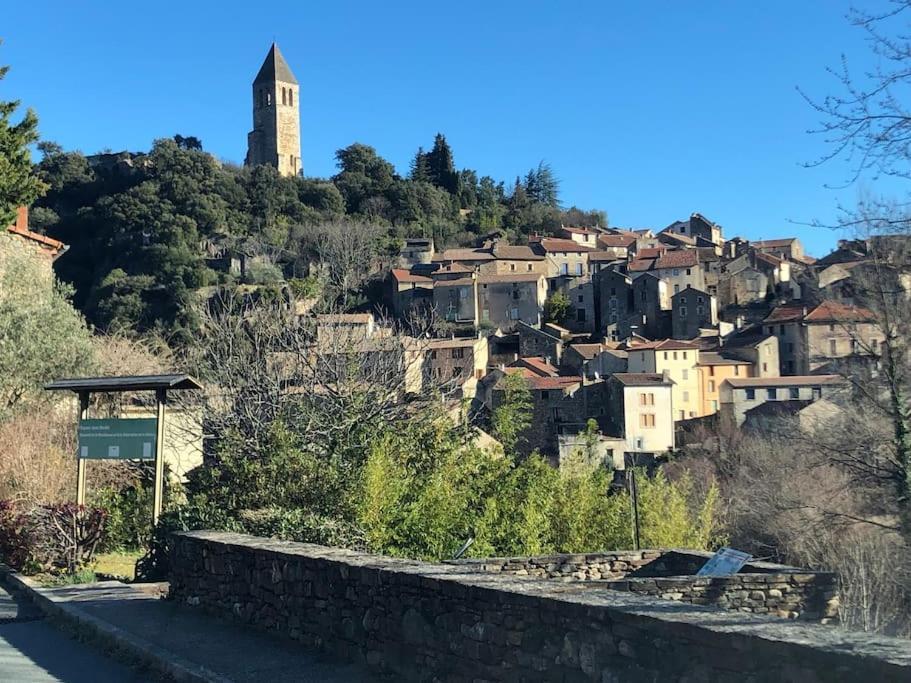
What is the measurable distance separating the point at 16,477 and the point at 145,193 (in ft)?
280

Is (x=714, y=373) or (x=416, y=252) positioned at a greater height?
(x=416, y=252)

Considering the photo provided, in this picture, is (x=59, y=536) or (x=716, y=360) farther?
(x=716, y=360)

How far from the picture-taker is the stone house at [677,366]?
72.6 meters

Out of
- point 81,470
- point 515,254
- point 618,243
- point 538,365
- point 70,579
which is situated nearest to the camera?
point 70,579

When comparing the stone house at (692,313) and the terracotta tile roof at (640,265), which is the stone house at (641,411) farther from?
the terracotta tile roof at (640,265)

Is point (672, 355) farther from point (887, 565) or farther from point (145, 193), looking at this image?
point (145, 193)

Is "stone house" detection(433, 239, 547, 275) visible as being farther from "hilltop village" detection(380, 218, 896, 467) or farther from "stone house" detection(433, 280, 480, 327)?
"stone house" detection(433, 280, 480, 327)

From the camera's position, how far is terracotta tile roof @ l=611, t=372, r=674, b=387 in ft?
218

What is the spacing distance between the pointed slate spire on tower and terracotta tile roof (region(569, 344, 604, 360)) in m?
84.1

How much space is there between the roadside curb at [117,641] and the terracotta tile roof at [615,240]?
105 metres

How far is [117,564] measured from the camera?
13719 millimetres

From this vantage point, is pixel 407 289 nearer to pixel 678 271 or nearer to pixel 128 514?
pixel 678 271

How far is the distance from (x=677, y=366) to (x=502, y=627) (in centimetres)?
7079

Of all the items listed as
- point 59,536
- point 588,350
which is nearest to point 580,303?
point 588,350
